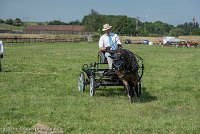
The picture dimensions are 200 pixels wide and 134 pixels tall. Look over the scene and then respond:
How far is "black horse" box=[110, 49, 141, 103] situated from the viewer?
11922 millimetres

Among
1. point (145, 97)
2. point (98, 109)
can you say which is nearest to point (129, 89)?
point (145, 97)

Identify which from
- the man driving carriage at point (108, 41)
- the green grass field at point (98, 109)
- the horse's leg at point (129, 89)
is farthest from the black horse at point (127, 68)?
the man driving carriage at point (108, 41)

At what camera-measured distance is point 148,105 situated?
1159 centimetres

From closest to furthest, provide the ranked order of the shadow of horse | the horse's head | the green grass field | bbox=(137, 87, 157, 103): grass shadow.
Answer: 1. the green grass field
2. the horse's head
3. bbox=(137, 87, 157, 103): grass shadow
4. the shadow of horse

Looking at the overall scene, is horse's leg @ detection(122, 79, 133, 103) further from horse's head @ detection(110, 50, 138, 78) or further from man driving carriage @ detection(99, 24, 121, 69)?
man driving carriage @ detection(99, 24, 121, 69)

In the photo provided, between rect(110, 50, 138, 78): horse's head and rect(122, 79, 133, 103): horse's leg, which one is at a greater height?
rect(110, 50, 138, 78): horse's head

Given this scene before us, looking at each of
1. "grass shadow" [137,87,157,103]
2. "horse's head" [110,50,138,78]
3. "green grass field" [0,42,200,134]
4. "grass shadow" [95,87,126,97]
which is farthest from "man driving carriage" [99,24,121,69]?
"grass shadow" [137,87,157,103]

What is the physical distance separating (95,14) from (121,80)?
16089 centimetres

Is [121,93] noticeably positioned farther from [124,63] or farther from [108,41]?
[124,63]

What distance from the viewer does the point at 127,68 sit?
11.9 metres

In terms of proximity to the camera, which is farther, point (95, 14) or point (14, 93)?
point (95, 14)

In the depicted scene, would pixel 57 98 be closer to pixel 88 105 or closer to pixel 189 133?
pixel 88 105

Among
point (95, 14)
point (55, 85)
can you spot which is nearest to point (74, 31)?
point (95, 14)

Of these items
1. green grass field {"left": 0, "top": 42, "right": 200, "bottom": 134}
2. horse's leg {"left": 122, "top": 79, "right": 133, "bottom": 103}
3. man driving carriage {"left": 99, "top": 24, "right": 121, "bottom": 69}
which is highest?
man driving carriage {"left": 99, "top": 24, "right": 121, "bottom": 69}
